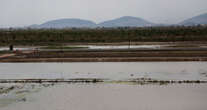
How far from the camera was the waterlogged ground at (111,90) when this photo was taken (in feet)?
31.0

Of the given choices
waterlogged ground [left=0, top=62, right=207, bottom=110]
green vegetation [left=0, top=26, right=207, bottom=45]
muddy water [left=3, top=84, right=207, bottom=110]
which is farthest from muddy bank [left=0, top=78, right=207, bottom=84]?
green vegetation [left=0, top=26, right=207, bottom=45]

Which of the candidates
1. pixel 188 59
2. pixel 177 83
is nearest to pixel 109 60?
pixel 188 59

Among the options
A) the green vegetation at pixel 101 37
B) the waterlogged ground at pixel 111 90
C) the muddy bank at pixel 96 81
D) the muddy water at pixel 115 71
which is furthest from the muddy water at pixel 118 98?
the green vegetation at pixel 101 37

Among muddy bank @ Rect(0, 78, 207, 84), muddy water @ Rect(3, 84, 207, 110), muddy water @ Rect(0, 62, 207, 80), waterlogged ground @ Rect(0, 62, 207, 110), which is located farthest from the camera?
muddy water @ Rect(0, 62, 207, 80)

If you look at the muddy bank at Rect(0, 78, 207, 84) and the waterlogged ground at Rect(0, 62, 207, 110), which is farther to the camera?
the muddy bank at Rect(0, 78, 207, 84)

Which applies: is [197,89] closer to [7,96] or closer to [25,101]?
[25,101]

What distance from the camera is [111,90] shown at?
11320mm

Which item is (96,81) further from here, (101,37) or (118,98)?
(101,37)

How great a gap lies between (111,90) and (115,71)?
4038 mm

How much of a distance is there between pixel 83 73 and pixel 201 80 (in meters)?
7.02

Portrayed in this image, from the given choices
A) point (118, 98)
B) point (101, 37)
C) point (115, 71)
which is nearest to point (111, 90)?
point (118, 98)

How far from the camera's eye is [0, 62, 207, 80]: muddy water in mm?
13807

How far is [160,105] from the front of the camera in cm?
924

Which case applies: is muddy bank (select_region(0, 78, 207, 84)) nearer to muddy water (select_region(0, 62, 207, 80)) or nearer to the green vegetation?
muddy water (select_region(0, 62, 207, 80))
